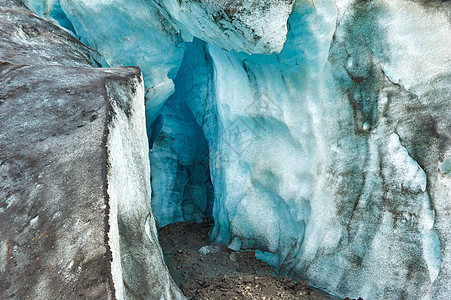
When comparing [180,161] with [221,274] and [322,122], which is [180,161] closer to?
[221,274]

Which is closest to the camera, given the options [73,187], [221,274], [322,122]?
[73,187]

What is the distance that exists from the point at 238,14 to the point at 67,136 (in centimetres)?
158

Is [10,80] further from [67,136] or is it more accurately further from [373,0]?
[373,0]

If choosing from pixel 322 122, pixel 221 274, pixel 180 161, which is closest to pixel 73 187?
pixel 221 274

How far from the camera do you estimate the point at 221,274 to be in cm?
278

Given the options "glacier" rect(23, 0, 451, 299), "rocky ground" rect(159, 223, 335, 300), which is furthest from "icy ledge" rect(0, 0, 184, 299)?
"glacier" rect(23, 0, 451, 299)

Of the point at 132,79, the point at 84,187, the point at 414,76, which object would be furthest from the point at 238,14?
the point at 84,187

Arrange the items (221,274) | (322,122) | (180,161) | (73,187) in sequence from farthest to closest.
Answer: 1. (180,161)
2. (322,122)
3. (221,274)
4. (73,187)

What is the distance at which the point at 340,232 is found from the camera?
2725mm

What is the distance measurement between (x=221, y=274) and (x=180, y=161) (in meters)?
2.41

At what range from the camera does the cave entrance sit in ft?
15.2

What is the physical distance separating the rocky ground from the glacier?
0.73ft

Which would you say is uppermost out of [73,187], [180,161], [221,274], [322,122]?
[322,122]

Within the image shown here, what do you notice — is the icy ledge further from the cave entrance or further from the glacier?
the cave entrance
